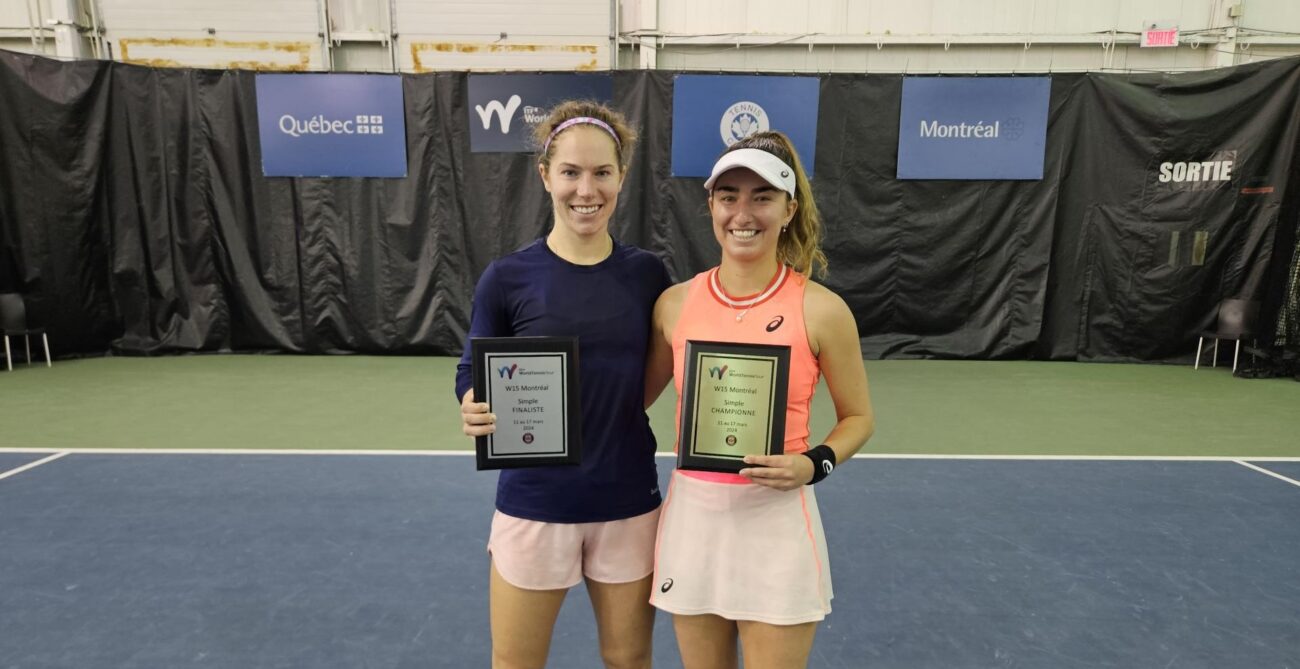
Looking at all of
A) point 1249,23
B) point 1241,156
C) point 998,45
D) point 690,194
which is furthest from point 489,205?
point 1249,23

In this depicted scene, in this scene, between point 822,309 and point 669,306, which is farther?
point 669,306

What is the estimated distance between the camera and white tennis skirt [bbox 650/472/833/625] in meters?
1.40

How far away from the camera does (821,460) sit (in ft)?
4.58

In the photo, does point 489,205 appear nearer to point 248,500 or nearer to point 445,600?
point 248,500

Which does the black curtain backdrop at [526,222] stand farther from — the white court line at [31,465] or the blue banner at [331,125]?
the white court line at [31,465]

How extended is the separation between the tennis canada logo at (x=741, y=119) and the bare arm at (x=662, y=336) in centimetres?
608

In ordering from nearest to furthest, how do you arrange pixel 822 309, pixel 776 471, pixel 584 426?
pixel 776 471 < pixel 822 309 < pixel 584 426

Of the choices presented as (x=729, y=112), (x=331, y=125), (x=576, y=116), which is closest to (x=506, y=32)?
(x=331, y=125)

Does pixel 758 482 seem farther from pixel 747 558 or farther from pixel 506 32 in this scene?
pixel 506 32

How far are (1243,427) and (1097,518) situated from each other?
102 inches

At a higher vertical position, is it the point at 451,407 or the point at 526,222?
the point at 526,222

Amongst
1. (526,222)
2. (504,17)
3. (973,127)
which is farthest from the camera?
(504,17)

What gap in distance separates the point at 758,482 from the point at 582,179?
0.71m

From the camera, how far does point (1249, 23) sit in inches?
309
